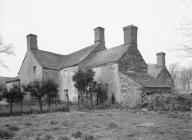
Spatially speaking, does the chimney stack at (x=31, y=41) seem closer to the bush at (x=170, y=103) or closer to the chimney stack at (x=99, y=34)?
the chimney stack at (x=99, y=34)

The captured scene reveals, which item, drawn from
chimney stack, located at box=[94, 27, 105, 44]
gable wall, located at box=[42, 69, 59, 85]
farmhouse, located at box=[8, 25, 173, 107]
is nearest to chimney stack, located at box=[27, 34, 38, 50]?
farmhouse, located at box=[8, 25, 173, 107]

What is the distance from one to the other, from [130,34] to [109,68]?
482 centimetres

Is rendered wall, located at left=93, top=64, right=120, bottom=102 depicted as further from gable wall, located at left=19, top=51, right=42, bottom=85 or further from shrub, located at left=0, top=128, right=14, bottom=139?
shrub, located at left=0, top=128, right=14, bottom=139

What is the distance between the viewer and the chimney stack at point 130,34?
2957 cm

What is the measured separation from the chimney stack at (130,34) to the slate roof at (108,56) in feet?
2.60

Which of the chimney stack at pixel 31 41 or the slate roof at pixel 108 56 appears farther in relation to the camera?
the chimney stack at pixel 31 41

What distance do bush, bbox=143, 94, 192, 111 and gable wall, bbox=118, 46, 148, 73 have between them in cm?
632

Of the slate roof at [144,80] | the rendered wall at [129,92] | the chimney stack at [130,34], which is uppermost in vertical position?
the chimney stack at [130,34]

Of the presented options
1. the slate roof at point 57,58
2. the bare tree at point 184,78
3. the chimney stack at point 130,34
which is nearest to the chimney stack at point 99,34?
the slate roof at point 57,58

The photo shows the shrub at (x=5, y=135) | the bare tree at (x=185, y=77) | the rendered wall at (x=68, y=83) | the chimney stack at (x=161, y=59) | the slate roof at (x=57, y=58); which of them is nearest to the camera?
the shrub at (x=5, y=135)

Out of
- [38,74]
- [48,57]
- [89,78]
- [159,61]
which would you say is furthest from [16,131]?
[159,61]

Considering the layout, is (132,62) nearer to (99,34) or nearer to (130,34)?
(130,34)

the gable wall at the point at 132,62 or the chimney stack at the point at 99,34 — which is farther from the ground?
the chimney stack at the point at 99,34

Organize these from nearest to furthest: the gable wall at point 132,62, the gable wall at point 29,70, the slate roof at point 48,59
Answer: the gable wall at point 132,62 < the gable wall at point 29,70 < the slate roof at point 48,59
